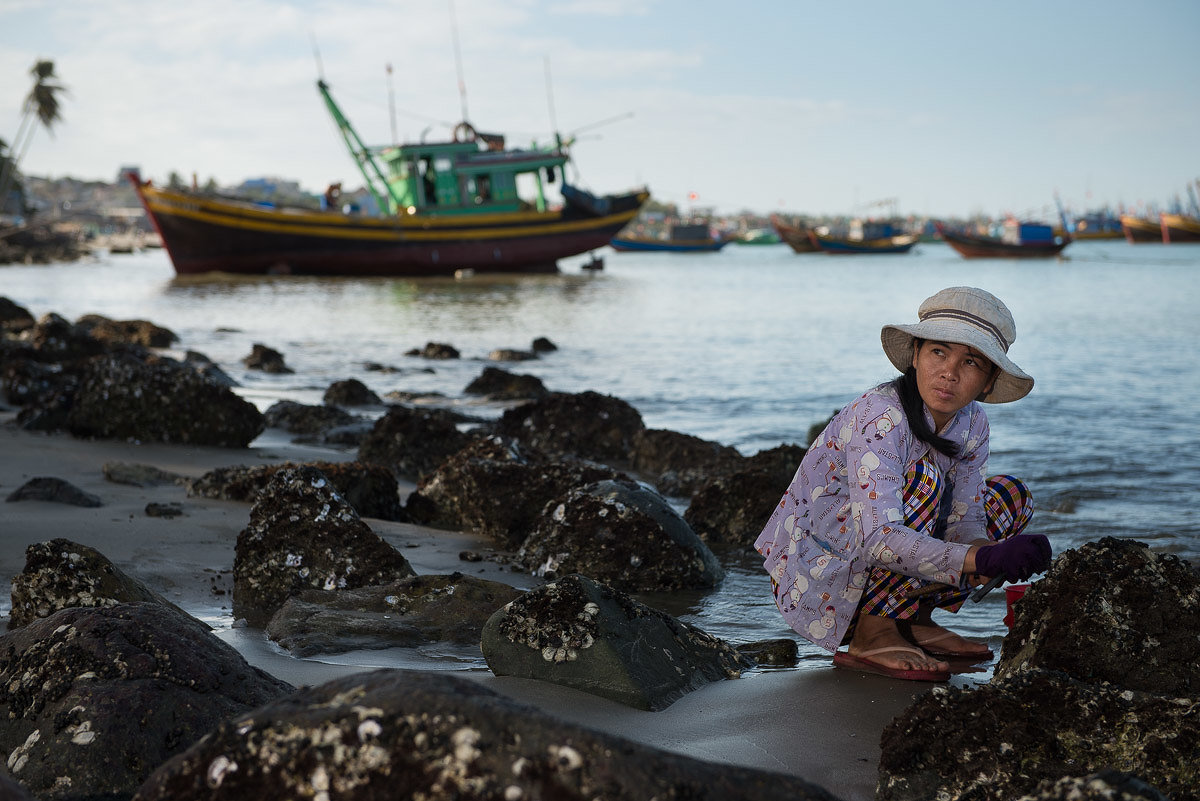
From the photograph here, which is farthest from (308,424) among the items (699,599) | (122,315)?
(122,315)

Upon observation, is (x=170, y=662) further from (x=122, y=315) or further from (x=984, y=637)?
(x=122, y=315)

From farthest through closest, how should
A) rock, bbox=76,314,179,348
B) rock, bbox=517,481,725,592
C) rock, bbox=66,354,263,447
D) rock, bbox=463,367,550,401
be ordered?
1. rock, bbox=76,314,179,348
2. rock, bbox=463,367,550,401
3. rock, bbox=66,354,263,447
4. rock, bbox=517,481,725,592

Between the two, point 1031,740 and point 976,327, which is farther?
point 976,327

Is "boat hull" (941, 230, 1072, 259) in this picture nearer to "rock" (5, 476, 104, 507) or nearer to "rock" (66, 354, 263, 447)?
"rock" (66, 354, 263, 447)

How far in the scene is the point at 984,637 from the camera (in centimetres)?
379

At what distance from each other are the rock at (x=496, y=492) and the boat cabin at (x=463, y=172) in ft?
101

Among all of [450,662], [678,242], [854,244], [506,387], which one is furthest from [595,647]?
[678,242]

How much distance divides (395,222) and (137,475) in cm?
3073

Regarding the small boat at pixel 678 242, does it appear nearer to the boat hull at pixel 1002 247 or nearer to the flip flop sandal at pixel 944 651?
the boat hull at pixel 1002 247

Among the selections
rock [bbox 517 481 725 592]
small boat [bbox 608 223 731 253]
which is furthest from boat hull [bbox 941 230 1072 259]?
rock [bbox 517 481 725 592]

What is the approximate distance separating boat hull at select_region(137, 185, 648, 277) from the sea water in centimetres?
89

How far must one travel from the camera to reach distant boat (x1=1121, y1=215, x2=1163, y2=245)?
85375 millimetres

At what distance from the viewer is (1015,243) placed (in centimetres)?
6812

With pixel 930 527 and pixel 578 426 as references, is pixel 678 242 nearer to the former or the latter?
pixel 578 426
